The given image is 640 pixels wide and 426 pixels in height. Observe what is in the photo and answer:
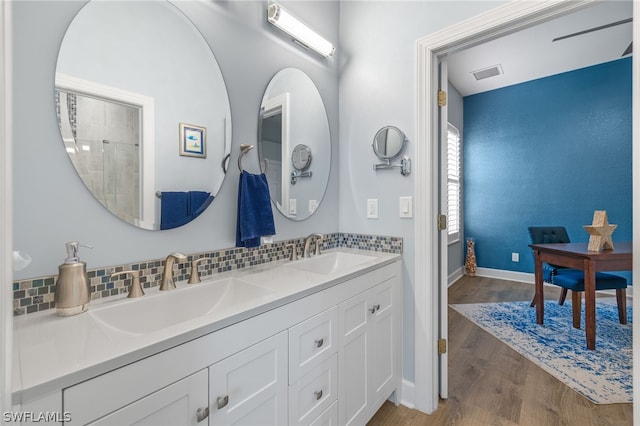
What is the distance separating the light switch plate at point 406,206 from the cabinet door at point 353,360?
585mm

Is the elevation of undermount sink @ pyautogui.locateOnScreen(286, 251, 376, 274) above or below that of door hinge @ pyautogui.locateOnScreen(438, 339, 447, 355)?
above

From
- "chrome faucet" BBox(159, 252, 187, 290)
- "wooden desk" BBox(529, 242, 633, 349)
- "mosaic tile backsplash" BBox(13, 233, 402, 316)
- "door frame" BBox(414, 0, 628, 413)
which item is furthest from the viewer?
"wooden desk" BBox(529, 242, 633, 349)

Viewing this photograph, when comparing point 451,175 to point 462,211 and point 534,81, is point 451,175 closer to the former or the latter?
point 462,211

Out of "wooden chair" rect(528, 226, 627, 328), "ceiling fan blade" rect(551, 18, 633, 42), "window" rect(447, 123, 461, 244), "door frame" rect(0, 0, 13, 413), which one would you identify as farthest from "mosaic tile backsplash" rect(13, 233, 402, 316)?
"ceiling fan blade" rect(551, 18, 633, 42)

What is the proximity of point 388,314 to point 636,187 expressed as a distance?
1.14m

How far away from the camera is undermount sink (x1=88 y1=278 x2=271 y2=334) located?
999 millimetres

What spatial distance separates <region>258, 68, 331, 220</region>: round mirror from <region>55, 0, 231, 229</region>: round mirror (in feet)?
0.96

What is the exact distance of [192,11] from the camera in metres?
1.34

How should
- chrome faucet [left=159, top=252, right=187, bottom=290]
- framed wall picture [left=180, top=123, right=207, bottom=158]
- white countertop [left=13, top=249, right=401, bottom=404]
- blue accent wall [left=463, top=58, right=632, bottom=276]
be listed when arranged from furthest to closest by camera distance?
1. blue accent wall [left=463, top=58, right=632, bottom=276]
2. framed wall picture [left=180, top=123, right=207, bottom=158]
3. chrome faucet [left=159, top=252, right=187, bottom=290]
4. white countertop [left=13, top=249, right=401, bottom=404]

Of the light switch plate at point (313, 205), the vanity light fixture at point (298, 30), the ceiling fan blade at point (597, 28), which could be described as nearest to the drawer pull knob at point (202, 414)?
the light switch plate at point (313, 205)

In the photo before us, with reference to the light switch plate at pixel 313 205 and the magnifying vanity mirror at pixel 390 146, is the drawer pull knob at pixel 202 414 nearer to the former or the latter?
the light switch plate at pixel 313 205

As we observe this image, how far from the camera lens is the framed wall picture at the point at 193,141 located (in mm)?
1327

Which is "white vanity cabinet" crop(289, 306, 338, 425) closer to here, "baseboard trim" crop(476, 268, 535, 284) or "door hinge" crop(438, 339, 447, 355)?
"door hinge" crop(438, 339, 447, 355)

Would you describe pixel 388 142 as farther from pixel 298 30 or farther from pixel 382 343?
pixel 382 343
